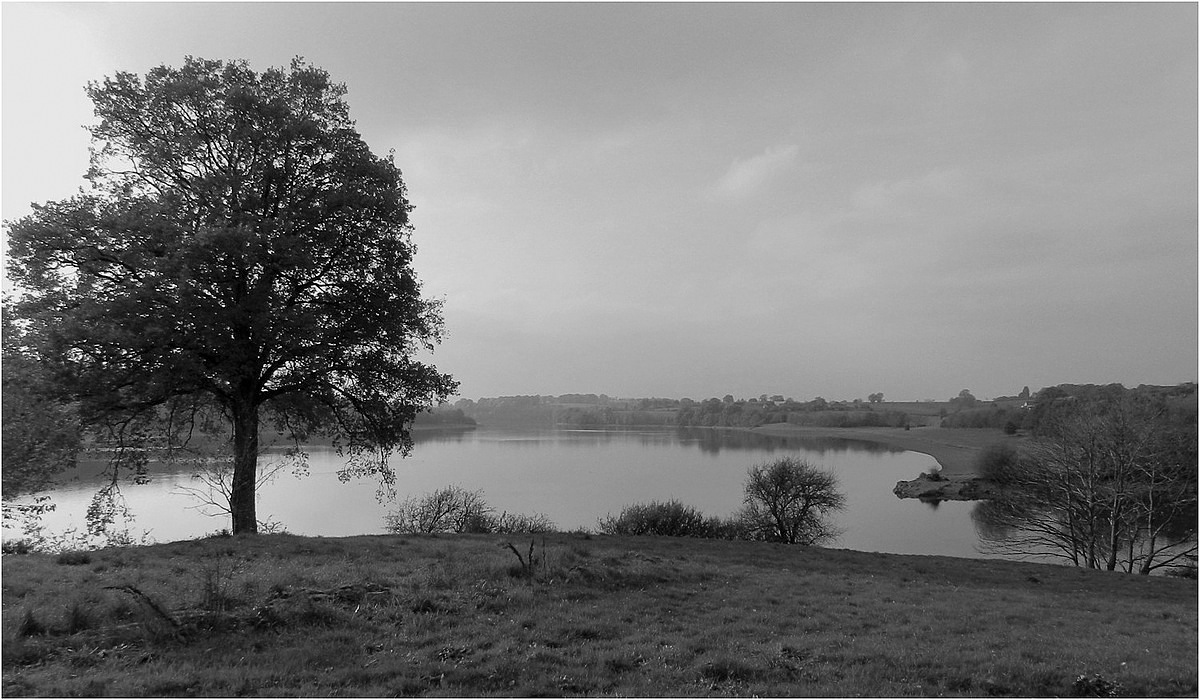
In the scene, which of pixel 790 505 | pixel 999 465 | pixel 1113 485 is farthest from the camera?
pixel 999 465

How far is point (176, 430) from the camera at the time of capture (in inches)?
620

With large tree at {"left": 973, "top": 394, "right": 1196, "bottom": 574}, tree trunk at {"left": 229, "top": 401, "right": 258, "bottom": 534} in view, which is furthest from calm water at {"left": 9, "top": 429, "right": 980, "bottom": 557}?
large tree at {"left": 973, "top": 394, "right": 1196, "bottom": 574}

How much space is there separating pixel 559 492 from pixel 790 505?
1711cm

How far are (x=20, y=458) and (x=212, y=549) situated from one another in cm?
396

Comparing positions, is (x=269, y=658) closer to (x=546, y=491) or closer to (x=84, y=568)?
(x=84, y=568)

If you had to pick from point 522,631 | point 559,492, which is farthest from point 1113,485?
point 559,492

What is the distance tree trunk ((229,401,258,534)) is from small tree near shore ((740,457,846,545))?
2152 cm

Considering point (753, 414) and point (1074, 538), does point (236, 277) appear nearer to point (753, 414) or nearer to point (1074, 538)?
point (1074, 538)

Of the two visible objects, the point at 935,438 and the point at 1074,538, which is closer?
the point at 1074,538

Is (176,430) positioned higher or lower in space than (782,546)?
higher

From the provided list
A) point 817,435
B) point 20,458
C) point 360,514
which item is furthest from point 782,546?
point 817,435

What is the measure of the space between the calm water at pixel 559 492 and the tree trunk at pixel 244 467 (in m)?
3.26

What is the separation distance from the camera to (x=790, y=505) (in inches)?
1157

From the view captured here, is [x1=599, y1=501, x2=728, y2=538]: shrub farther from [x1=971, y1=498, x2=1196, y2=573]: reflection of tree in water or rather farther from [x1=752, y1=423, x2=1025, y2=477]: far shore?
[x1=752, y1=423, x2=1025, y2=477]: far shore
